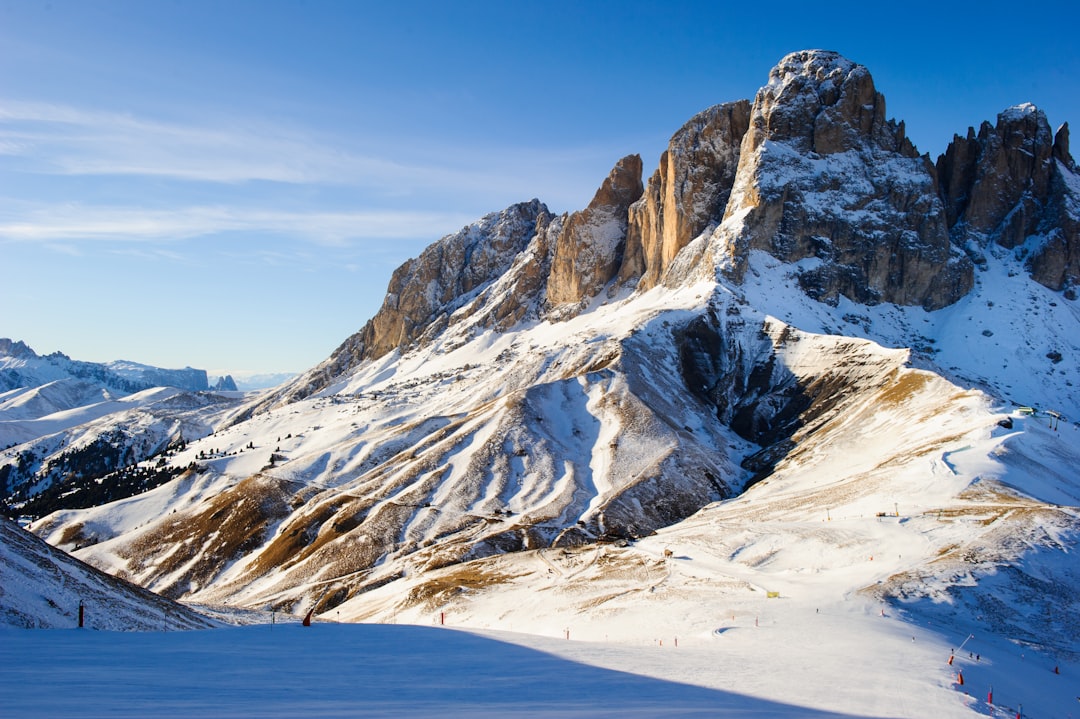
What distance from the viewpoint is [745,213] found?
636 feet

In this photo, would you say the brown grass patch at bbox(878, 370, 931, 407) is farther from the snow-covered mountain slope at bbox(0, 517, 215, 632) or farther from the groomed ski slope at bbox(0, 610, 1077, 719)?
the snow-covered mountain slope at bbox(0, 517, 215, 632)

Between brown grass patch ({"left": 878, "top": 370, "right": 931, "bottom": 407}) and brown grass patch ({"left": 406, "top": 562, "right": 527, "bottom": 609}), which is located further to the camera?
brown grass patch ({"left": 878, "top": 370, "right": 931, "bottom": 407})

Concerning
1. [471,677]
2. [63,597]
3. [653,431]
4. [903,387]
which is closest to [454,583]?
[63,597]

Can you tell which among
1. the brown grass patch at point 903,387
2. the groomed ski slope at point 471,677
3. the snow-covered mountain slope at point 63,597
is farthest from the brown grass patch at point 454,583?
the brown grass patch at point 903,387

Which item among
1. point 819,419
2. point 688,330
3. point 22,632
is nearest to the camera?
point 22,632

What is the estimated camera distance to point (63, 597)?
128 feet

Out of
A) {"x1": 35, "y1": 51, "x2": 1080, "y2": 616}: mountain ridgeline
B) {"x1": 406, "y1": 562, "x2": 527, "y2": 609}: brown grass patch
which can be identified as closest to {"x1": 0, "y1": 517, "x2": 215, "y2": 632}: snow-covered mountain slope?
{"x1": 406, "y1": 562, "x2": 527, "y2": 609}: brown grass patch

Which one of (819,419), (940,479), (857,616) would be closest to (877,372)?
(819,419)

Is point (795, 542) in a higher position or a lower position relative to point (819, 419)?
lower

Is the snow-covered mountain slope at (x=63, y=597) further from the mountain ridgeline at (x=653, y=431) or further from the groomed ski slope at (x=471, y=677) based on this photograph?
the mountain ridgeline at (x=653, y=431)

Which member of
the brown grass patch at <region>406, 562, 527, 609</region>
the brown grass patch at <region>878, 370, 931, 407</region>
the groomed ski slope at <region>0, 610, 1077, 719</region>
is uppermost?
the brown grass patch at <region>878, 370, 931, 407</region>

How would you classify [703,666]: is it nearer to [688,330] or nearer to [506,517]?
[506,517]

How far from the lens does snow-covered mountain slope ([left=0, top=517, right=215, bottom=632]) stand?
117 ft

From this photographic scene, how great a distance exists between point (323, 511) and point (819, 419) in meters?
92.5
